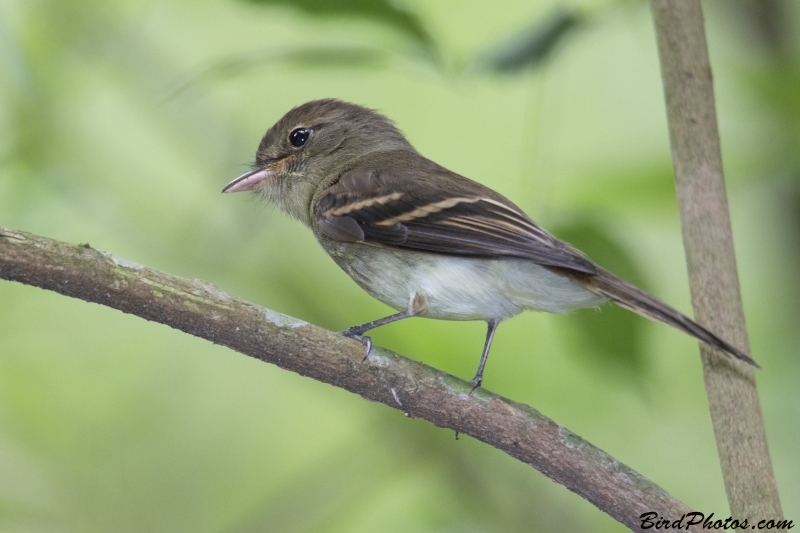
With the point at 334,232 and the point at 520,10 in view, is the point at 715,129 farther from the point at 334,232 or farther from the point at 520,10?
the point at 520,10

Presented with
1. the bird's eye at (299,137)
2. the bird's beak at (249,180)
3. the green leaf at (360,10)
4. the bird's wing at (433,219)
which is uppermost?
the bird's eye at (299,137)

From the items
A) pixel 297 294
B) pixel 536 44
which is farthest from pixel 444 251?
pixel 297 294

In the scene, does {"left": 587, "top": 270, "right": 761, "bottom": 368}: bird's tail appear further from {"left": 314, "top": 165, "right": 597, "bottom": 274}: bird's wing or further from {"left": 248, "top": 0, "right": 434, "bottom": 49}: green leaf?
{"left": 248, "top": 0, "right": 434, "bottom": 49}: green leaf

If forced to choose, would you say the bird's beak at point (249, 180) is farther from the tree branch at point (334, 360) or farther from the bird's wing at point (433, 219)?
the tree branch at point (334, 360)

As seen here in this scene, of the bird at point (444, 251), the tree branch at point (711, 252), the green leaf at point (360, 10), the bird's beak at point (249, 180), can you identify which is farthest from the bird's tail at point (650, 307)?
the bird's beak at point (249, 180)

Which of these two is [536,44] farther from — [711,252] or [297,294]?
[297,294]

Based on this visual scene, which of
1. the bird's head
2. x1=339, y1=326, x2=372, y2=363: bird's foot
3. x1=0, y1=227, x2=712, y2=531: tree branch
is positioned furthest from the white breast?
the bird's head
